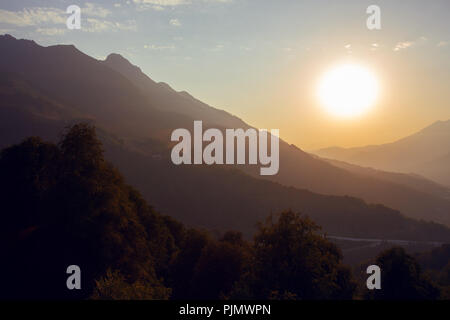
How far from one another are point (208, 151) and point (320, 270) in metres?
172

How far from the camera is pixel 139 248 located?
3108 centimetres

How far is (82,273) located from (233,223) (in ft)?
376

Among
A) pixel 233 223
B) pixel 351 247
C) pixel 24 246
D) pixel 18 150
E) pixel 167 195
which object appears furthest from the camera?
pixel 167 195

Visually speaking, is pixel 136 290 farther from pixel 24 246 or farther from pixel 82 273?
pixel 24 246

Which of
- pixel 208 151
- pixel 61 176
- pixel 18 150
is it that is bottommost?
pixel 61 176

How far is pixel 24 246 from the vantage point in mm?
28438

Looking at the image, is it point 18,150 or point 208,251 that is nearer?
point 208,251

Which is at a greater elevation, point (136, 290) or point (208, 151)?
point (208, 151)

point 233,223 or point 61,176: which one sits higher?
point 61,176
